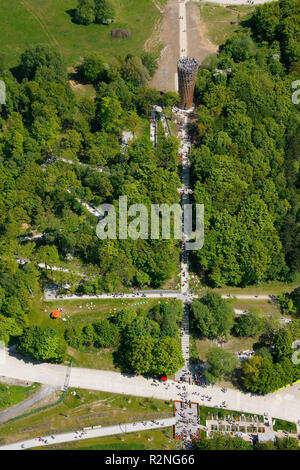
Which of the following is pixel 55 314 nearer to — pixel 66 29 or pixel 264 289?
pixel 264 289

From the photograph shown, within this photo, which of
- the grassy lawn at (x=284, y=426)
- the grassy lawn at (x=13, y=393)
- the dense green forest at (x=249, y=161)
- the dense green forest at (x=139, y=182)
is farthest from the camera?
the dense green forest at (x=249, y=161)

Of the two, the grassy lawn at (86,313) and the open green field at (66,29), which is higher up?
the open green field at (66,29)

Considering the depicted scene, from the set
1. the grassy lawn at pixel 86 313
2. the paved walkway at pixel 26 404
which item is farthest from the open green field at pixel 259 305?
the paved walkway at pixel 26 404

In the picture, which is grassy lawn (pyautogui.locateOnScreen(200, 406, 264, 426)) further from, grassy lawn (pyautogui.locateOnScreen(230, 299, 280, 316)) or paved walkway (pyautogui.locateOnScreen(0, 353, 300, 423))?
grassy lawn (pyautogui.locateOnScreen(230, 299, 280, 316))

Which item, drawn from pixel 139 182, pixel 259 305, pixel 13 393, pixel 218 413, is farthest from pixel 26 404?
pixel 139 182

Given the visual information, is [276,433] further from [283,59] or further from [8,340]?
[283,59]

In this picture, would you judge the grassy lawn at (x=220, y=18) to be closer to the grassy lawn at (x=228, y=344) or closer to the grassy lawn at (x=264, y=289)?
the grassy lawn at (x=264, y=289)

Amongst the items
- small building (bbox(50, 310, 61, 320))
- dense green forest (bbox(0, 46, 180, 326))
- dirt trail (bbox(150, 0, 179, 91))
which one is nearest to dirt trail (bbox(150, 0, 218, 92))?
dirt trail (bbox(150, 0, 179, 91))
